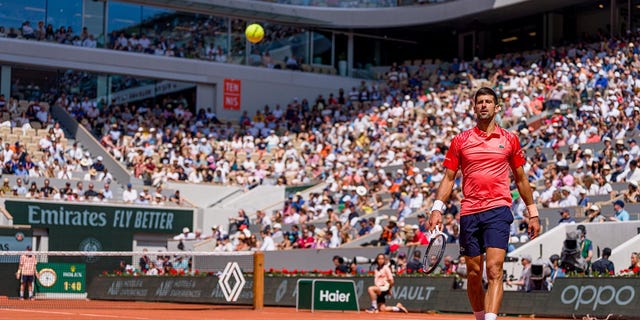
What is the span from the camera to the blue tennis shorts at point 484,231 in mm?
10109

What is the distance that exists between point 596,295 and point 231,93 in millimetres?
34021

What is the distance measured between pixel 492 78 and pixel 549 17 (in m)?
7.48

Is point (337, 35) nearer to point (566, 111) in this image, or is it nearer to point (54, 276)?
point (566, 111)

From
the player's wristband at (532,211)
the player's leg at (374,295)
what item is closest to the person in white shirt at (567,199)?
the player's leg at (374,295)

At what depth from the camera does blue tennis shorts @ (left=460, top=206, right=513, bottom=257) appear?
1011cm

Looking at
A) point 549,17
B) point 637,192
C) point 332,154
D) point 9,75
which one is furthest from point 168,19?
point 637,192

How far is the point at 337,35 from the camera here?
56.8 metres

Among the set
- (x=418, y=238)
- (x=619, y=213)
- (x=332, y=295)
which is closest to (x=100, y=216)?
(x=418, y=238)

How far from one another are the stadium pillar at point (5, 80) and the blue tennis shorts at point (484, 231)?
39590 mm

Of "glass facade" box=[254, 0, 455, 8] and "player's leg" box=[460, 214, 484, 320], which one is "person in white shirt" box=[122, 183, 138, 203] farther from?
"player's leg" box=[460, 214, 484, 320]

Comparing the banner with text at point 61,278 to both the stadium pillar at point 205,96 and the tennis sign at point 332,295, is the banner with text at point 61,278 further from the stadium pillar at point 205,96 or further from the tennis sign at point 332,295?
the stadium pillar at point 205,96

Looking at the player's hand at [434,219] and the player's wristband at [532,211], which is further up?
the player's wristband at [532,211]

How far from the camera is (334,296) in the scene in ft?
79.7

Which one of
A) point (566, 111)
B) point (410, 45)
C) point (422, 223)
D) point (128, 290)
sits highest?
point (410, 45)
